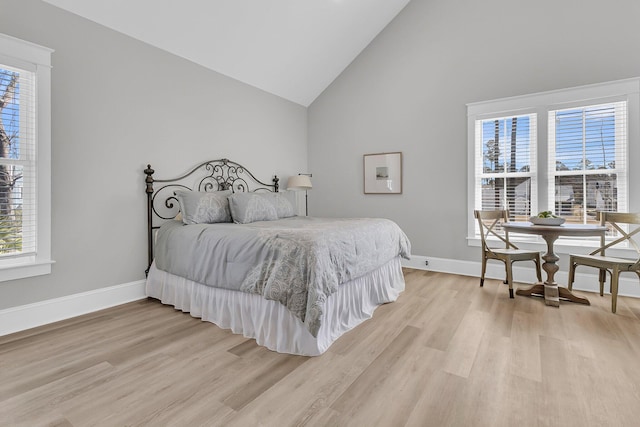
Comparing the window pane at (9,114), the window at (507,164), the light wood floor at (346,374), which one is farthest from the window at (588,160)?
the window pane at (9,114)

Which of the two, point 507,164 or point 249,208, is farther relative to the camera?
point 507,164

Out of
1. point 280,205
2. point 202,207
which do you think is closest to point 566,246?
point 280,205

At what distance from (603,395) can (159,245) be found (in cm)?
345

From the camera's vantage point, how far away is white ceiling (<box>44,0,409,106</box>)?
3041 mm

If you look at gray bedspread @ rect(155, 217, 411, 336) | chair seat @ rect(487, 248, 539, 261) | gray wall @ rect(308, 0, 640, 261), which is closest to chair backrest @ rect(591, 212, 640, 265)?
chair seat @ rect(487, 248, 539, 261)

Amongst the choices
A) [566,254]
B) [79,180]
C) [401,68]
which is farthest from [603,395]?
[401,68]

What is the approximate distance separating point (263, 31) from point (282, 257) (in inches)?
119

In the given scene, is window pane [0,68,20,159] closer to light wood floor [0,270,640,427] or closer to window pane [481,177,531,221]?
light wood floor [0,270,640,427]

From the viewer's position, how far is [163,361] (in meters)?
1.98

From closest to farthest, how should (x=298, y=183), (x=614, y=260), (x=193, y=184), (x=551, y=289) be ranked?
(x=614, y=260)
(x=551, y=289)
(x=193, y=184)
(x=298, y=183)

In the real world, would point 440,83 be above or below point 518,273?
above

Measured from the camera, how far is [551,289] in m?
3.06

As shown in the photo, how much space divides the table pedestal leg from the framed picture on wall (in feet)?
6.59

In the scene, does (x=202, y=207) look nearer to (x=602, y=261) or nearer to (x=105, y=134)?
(x=105, y=134)
